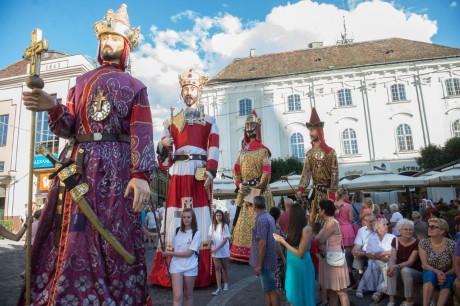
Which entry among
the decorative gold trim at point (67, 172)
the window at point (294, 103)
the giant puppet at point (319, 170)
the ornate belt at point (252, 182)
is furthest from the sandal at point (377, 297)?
the window at point (294, 103)

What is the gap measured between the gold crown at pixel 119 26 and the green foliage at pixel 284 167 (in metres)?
27.0

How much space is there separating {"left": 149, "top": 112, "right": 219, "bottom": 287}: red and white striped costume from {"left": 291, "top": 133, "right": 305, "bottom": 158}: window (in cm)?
2758

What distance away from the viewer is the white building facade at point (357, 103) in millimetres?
30922

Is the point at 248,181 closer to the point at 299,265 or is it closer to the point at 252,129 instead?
the point at 252,129

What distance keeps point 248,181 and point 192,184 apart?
2.45 m

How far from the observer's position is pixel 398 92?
104 feet

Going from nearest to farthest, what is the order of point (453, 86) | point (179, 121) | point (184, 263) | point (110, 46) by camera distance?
point (110, 46)
point (184, 263)
point (179, 121)
point (453, 86)

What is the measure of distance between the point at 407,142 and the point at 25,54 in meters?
33.0

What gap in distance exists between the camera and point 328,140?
32438 millimetres

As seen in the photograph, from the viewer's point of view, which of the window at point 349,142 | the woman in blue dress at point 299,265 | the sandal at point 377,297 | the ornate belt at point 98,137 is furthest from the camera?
the window at point 349,142

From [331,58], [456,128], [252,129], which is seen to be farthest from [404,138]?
[252,129]

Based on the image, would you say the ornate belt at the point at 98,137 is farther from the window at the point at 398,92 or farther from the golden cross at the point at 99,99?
the window at the point at 398,92

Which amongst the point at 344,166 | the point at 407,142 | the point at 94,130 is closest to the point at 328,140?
the point at 344,166

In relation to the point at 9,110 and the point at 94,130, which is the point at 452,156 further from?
the point at 9,110
